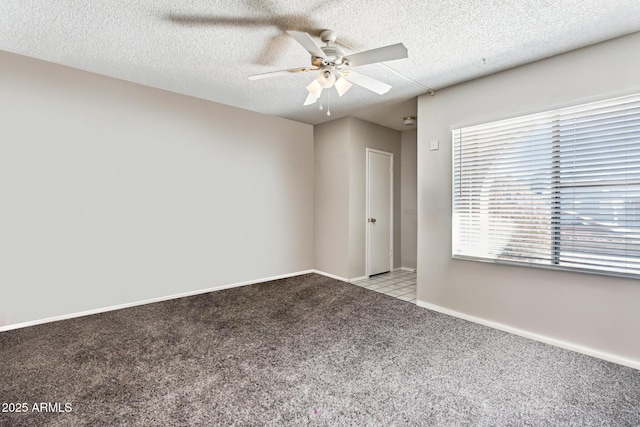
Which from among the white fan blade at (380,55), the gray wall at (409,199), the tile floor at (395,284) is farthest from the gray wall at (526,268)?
the gray wall at (409,199)

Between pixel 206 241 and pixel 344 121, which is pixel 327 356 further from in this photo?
pixel 344 121

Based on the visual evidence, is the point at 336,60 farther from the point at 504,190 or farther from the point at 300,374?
the point at 300,374

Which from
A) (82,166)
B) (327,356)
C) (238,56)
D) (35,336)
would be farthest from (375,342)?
(82,166)

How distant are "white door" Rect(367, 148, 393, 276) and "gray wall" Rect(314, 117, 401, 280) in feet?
0.41

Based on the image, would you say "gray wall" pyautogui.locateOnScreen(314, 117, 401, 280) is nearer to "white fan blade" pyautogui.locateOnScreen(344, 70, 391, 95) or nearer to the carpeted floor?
the carpeted floor

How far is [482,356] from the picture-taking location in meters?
2.31

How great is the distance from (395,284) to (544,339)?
2027mm

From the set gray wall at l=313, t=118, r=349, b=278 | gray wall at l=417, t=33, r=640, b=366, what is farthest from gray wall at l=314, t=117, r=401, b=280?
gray wall at l=417, t=33, r=640, b=366

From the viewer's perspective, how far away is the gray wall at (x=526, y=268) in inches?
87.7

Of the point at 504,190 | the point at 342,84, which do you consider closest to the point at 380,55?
the point at 342,84

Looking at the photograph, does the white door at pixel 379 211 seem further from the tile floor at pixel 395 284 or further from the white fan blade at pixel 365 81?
the white fan blade at pixel 365 81

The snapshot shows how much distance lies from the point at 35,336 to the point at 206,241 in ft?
5.97

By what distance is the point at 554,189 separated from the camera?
2.51m

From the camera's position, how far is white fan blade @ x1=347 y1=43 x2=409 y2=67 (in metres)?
1.91
